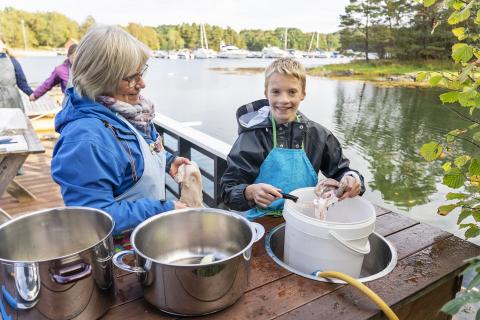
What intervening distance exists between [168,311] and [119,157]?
1.81 feet

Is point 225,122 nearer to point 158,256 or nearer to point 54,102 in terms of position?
point 54,102

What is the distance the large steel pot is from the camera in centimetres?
74

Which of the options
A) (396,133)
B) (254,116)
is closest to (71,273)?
(254,116)

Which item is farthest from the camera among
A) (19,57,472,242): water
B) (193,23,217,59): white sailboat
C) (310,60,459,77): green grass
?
(193,23,217,59): white sailboat

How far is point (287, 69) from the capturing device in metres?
1.70

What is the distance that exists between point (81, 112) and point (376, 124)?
39.2 feet

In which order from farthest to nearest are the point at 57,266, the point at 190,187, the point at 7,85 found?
the point at 7,85 → the point at 190,187 → the point at 57,266

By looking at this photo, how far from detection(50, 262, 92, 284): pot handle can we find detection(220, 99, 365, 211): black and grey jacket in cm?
87

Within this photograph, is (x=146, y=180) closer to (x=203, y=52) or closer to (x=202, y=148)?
(x=202, y=148)

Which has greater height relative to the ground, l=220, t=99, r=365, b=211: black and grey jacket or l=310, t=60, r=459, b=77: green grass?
l=310, t=60, r=459, b=77: green grass

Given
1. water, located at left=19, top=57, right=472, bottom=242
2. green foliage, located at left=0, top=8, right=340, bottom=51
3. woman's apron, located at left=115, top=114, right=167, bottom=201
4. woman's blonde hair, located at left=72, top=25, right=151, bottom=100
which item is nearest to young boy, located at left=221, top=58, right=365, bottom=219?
woman's apron, located at left=115, top=114, right=167, bottom=201

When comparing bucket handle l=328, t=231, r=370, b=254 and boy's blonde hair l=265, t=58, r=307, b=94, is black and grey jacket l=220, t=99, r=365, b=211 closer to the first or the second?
boy's blonde hair l=265, t=58, r=307, b=94

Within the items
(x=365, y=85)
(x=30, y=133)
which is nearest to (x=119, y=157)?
(x=30, y=133)

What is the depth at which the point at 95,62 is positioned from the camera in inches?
49.1
